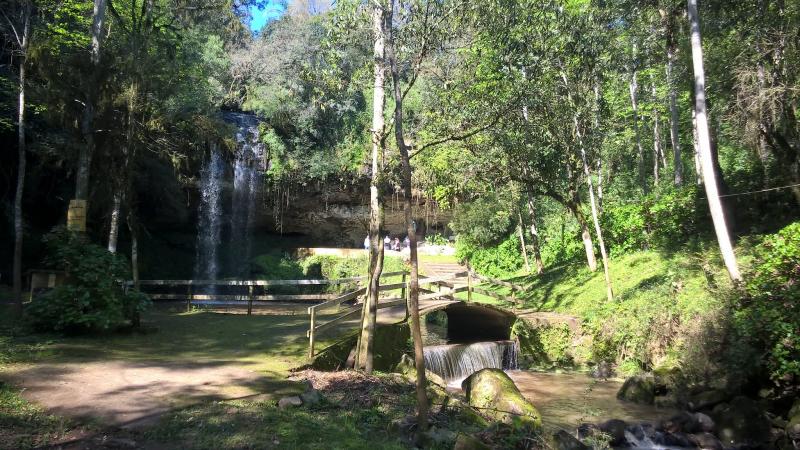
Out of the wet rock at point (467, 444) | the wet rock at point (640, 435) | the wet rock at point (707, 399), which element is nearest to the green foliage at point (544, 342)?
the wet rock at point (707, 399)

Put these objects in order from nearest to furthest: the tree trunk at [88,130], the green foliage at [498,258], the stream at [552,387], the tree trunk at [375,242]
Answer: the tree trunk at [375,242], the stream at [552,387], the tree trunk at [88,130], the green foliage at [498,258]

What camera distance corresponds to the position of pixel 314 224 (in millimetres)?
31641

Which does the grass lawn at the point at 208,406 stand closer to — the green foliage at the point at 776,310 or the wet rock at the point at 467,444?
the wet rock at the point at 467,444

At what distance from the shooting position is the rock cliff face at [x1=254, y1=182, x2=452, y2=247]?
29.3 metres

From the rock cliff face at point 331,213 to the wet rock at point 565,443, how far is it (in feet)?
73.2

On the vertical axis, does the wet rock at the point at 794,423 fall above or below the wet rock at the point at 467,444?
below

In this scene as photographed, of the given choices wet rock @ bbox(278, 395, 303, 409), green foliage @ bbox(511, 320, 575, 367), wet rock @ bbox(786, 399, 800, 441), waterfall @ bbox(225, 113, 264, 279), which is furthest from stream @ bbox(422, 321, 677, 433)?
waterfall @ bbox(225, 113, 264, 279)

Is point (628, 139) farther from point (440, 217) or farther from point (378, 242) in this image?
point (378, 242)

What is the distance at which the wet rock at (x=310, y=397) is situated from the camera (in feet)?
22.4

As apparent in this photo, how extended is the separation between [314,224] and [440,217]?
8.20 m

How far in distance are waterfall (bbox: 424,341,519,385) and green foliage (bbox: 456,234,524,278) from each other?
1278 cm

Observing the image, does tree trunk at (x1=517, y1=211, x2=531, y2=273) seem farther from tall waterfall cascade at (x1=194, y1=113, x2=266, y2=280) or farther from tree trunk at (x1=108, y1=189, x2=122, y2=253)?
tree trunk at (x1=108, y1=189, x2=122, y2=253)

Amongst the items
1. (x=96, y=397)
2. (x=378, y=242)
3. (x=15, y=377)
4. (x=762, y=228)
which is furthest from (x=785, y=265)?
(x=15, y=377)

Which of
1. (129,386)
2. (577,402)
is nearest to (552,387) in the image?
(577,402)
